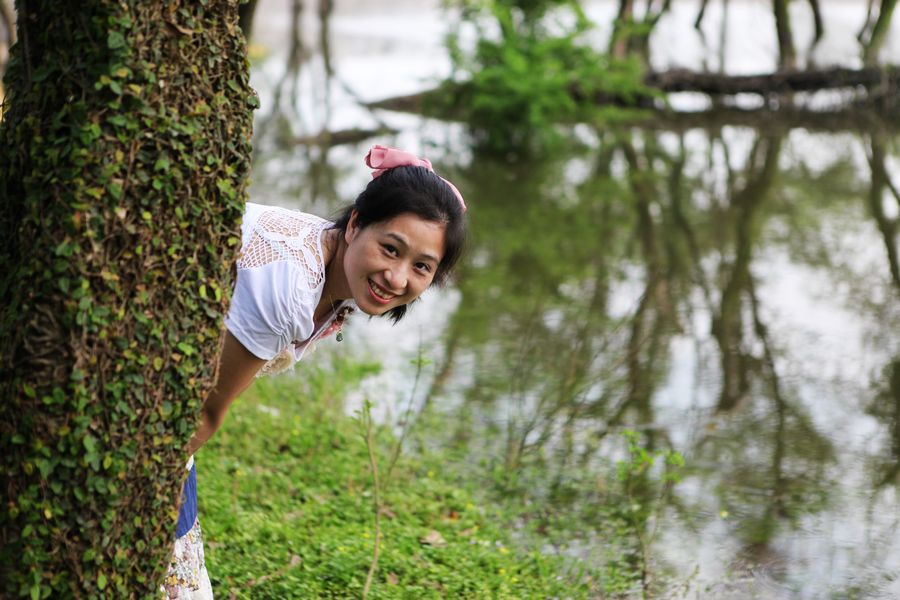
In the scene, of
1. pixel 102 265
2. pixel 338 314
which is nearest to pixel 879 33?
pixel 338 314

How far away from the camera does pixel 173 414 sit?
2412 mm

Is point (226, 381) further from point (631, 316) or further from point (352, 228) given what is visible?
point (631, 316)

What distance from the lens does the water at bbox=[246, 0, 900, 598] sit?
470cm

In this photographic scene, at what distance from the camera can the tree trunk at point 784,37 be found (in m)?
17.0

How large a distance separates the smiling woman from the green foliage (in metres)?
10.4

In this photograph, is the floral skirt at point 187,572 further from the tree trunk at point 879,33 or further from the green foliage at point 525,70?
the tree trunk at point 879,33

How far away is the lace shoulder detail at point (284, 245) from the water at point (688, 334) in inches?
82.8

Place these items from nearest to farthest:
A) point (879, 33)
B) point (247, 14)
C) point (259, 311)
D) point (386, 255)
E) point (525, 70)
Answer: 1. point (259, 311)
2. point (386, 255)
3. point (247, 14)
4. point (525, 70)
5. point (879, 33)

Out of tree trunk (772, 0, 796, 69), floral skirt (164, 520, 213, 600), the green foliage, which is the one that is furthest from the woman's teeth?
tree trunk (772, 0, 796, 69)

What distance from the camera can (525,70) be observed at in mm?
13250

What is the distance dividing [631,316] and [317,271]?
4.97 meters

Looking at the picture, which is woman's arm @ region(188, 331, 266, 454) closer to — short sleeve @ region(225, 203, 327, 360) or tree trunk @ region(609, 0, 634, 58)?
short sleeve @ region(225, 203, 327, 360)

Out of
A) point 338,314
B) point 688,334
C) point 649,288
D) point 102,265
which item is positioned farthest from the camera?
point 688,334

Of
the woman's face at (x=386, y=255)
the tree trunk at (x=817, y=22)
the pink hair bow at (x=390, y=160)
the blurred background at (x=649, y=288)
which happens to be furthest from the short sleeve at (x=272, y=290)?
the tree trunk at (x=817, y=22)
